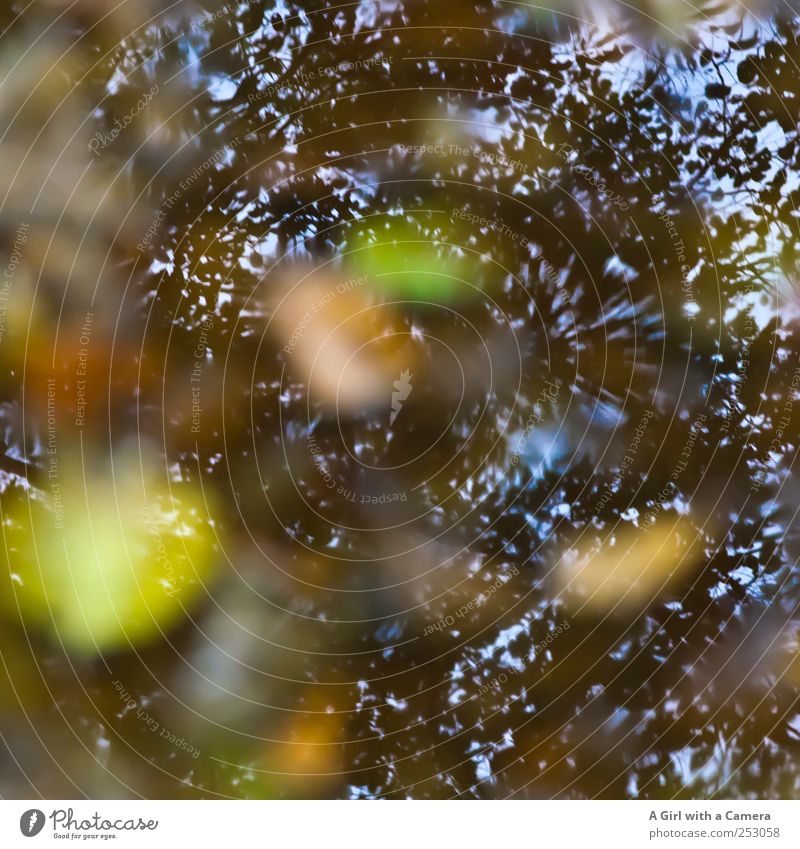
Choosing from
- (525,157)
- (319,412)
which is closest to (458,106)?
(525,157)

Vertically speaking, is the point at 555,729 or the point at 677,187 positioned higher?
the point at 677,187
